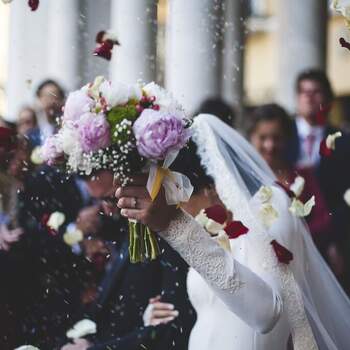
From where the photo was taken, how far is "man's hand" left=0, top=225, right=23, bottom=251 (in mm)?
6087

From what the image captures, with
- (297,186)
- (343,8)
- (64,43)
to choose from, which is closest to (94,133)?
(343,8)

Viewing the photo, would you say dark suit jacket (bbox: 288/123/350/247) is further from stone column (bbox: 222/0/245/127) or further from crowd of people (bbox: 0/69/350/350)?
stone column (bbox: 222/0/245/127)

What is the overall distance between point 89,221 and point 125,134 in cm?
275

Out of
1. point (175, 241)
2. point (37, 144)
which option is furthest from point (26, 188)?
point (175, 241)

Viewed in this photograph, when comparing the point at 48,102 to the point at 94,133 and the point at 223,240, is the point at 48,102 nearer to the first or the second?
the point at 223,240

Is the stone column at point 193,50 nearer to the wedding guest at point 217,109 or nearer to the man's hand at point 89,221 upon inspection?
the wedding guest at point 217,109

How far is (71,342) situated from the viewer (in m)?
5.20

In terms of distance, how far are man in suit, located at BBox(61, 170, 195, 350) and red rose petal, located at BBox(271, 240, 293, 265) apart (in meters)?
0.74

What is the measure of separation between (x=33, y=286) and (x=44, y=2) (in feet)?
12.3

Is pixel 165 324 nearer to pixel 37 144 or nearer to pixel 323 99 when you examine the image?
pixel 37 144

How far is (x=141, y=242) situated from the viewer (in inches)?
159

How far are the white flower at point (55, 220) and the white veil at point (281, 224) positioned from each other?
1259 millimetres

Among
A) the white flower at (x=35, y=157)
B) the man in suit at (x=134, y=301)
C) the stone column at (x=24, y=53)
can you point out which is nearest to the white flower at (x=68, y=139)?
the man in suit at (x=134, y=301)

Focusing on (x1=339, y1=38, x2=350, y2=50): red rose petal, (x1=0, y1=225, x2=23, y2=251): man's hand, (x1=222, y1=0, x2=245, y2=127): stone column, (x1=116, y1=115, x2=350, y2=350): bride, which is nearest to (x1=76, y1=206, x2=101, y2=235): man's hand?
(x1=0, y1=225, x2=23, y2=251): man's hand
